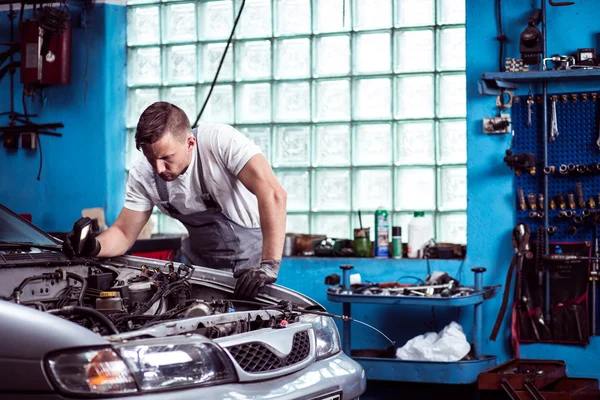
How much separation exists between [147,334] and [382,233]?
2861 millimetres

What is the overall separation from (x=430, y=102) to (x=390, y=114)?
25 centimetres

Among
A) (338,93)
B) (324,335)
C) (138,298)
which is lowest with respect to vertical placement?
(324,335)

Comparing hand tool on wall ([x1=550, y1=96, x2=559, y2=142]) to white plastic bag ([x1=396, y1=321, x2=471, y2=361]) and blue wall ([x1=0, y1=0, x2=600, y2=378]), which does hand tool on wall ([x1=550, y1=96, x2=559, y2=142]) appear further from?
white plastic bag ([x1=396, y1=321, x2=471, y2=361])

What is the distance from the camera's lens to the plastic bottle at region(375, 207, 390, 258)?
4.81 meters

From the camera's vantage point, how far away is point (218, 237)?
11.4ft

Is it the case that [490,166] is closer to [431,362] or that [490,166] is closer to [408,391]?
[431,362]

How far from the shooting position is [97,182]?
17.8 ft

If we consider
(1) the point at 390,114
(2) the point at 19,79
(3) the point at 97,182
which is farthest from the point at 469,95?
(2) the point at 19,79

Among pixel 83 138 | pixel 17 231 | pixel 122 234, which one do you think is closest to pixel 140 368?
pixel 17 231

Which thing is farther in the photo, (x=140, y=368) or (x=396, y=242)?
(x=396, y=242)

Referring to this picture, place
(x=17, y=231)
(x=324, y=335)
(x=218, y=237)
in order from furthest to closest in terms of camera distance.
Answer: (x=218, y=237), (x=17, y=231), (x=324, y=335)

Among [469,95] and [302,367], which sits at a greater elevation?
[469,95]

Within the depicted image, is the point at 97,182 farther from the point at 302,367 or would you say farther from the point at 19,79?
the point at 302,367

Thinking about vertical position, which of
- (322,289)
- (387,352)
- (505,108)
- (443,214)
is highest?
(505,108)
